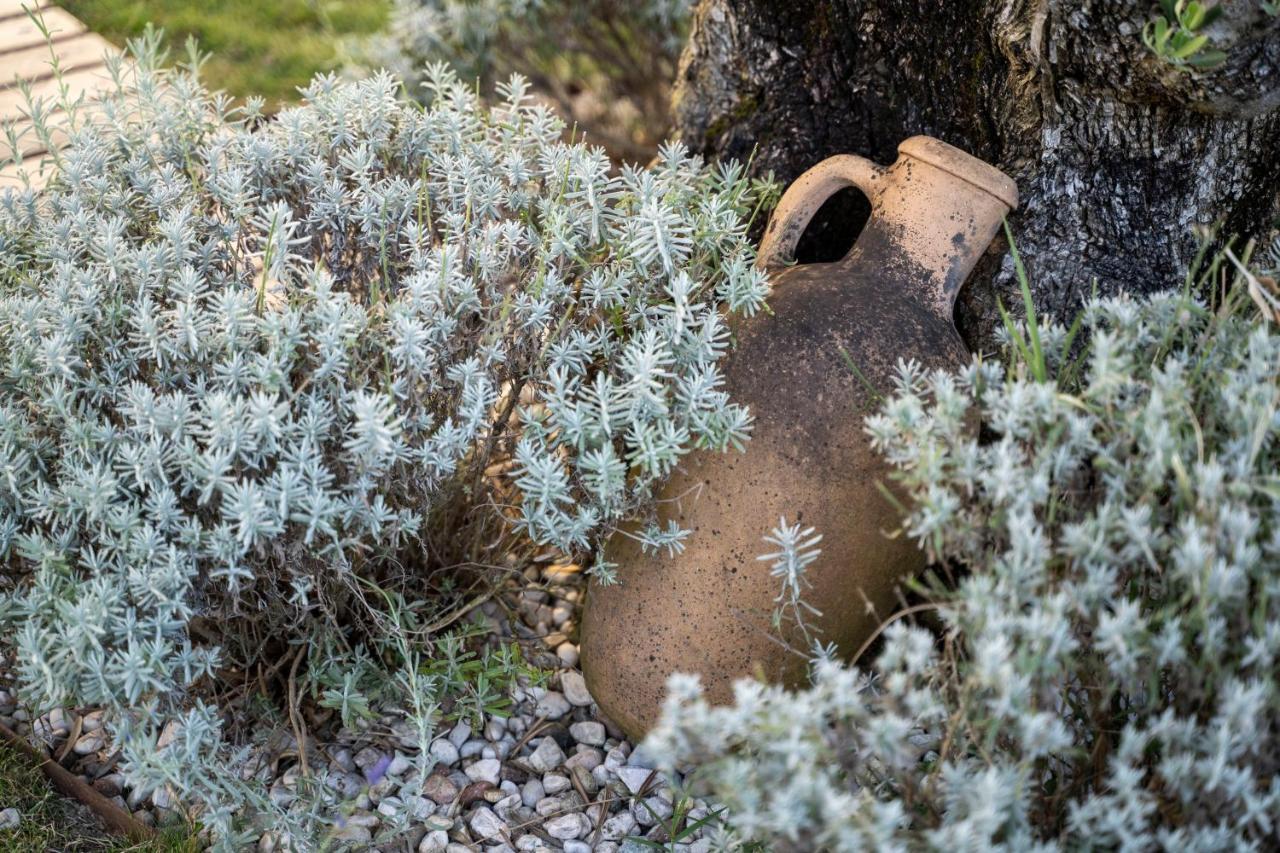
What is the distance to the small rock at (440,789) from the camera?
7.39 feet

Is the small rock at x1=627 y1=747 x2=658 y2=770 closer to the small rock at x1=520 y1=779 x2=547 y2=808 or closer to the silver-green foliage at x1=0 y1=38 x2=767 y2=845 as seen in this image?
the small rock at x1=520 y1=779 x2=547 y2=808

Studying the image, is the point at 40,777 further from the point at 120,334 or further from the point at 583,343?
the point at 583,343

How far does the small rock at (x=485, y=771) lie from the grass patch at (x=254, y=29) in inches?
122

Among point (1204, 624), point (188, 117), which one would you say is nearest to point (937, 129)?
point (1204, 624)

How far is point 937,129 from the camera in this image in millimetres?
2566

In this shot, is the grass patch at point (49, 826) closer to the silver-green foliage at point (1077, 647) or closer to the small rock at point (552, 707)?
the small rock at point (552, 707)

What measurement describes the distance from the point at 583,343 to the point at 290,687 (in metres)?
0.87

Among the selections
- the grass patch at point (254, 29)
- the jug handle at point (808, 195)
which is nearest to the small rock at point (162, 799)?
the jug handle at point (808, 195)

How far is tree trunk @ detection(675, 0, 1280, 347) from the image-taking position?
2.07 metres

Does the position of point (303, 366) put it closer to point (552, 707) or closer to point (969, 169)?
point (552, 707)

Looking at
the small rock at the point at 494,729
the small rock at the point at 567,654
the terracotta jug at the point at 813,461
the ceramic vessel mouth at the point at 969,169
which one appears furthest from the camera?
the small rock at the point at 567,654

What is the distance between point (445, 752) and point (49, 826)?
73cm

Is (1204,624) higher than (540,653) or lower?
higher

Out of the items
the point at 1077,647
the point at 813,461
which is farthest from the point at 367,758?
the point at 1077,647
